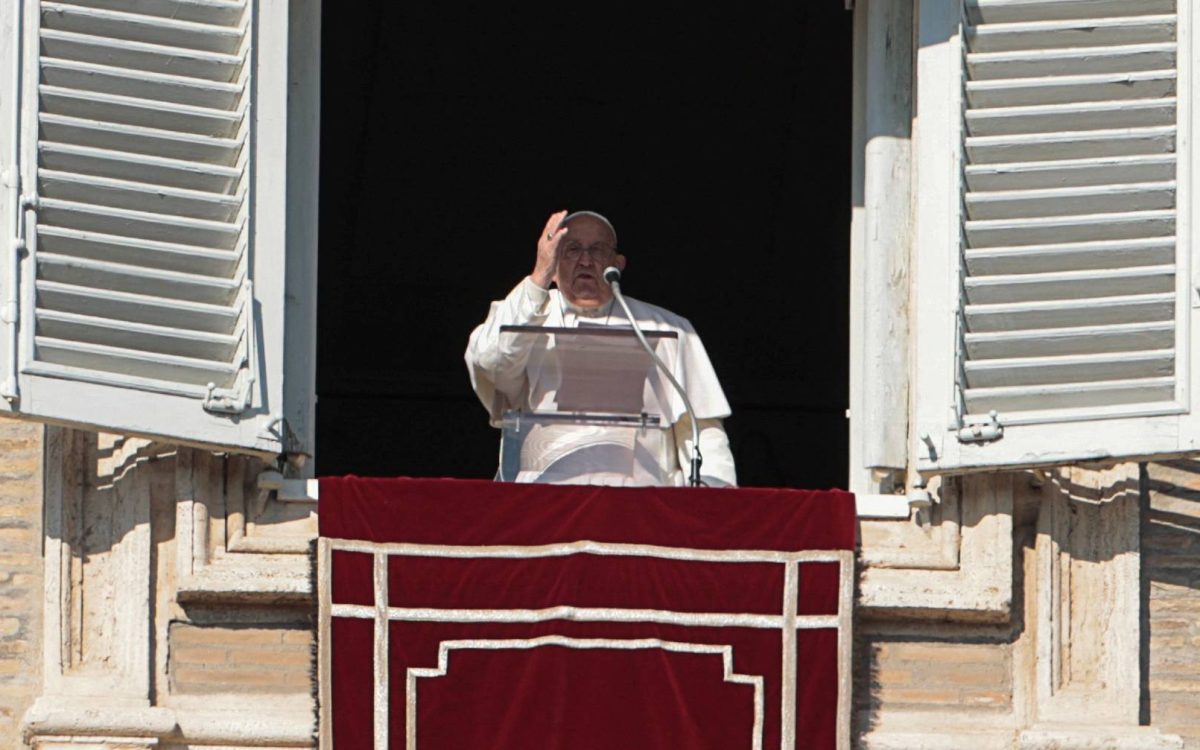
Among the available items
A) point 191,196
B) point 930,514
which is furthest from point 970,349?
point 191,196

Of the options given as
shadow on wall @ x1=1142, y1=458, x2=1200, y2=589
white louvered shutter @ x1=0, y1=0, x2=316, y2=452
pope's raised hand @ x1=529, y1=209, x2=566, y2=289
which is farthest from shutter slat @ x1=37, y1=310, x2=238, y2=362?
shadow on wall @ x1=1142, y1=458, x2=1200, y2=589

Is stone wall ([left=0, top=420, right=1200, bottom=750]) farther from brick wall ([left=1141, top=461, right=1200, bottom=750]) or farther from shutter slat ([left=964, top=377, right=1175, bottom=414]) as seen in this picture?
shutter slat ([left=964, top=377, right=1175, bottom=414])

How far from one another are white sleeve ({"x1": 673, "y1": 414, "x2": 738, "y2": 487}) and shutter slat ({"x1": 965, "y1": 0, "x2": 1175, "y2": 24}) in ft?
4.16

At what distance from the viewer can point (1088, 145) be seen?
9.07 metres

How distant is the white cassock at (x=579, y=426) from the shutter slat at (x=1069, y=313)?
32.5 inches

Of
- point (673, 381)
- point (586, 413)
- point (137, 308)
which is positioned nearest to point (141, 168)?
point (137, 308)

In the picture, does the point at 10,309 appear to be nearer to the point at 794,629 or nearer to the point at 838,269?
the point at 794,629

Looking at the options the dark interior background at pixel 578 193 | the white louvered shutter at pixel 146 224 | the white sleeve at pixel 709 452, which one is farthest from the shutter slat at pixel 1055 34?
the dark interior background at pixel 578 193

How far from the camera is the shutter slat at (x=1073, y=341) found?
8945 millimetres

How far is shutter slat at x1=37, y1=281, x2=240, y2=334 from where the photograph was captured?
8.75 metres

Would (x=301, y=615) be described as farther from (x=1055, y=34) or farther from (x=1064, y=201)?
(x=1055, y=34)

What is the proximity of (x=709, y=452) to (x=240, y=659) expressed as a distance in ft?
4.56

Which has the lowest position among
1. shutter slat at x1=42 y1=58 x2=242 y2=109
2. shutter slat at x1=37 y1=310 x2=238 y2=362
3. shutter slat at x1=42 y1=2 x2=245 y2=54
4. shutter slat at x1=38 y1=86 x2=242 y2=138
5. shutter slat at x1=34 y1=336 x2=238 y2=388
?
shutter slat at x1=34 y1=336 x2=238 y2=388

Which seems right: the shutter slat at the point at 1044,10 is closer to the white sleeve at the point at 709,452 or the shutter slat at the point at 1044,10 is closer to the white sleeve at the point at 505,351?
the white sleeve at the point at 709,452
